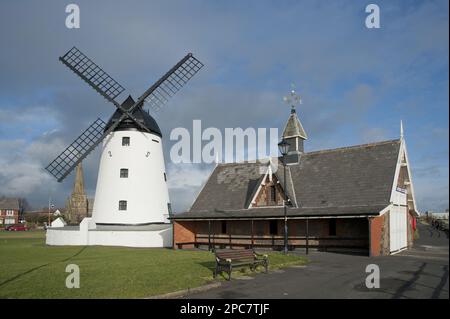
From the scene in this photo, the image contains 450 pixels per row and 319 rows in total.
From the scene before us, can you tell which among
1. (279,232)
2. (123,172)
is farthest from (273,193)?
(123,172)

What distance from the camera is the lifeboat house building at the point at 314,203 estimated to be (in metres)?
23.4

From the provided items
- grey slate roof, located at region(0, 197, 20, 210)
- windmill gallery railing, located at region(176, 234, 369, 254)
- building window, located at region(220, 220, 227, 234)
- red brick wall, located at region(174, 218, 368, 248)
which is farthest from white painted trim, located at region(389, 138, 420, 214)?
grey slate roof, located at region(0, 197, 20, 210)

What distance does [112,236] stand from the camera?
34.0 m

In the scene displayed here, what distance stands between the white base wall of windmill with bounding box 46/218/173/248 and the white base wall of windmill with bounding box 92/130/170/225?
0.92 m

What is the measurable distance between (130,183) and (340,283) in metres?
25.8

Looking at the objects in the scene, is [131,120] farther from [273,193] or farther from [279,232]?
[279,232]

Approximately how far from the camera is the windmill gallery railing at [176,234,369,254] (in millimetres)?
24344

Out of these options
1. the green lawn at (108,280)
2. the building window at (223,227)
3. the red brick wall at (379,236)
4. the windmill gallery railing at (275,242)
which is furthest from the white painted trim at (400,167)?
the building window at (223,227)

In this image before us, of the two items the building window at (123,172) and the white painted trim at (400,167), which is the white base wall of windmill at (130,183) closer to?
the building window at (123,172)

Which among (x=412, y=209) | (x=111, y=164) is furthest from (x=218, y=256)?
(x=111, y=164)

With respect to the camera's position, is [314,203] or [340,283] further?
[314,203]

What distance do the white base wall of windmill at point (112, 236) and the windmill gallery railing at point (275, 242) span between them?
10.4ft
